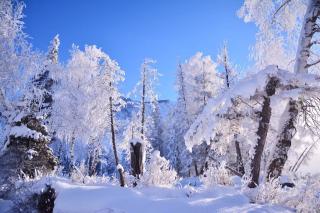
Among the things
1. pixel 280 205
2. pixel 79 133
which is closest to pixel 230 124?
pixel 280 205

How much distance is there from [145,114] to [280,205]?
65.9 ft

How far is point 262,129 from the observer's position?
24.1 feet

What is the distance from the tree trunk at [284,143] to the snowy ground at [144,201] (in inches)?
77.6

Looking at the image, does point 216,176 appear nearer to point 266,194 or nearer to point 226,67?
point 266,194

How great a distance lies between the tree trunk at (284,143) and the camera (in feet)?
24.9

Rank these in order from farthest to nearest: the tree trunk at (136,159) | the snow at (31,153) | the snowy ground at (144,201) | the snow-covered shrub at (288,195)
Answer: the snow at (31,153) < the tree trunk at (136,159) < the snow-covered shrub at (288,195) < the snowy ground at (144,201)

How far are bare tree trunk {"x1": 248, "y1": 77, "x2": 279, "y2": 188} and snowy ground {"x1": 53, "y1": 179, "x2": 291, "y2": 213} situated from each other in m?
1.46

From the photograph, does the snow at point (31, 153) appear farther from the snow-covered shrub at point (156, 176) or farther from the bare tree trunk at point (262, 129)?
the bare tree trunk at point (262, 129)

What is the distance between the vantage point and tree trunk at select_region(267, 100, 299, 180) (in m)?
7.58

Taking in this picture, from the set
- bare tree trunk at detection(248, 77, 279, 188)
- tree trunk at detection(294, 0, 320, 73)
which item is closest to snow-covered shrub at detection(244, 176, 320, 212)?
bare tree trunk at detection(248, 77, 279, 188)

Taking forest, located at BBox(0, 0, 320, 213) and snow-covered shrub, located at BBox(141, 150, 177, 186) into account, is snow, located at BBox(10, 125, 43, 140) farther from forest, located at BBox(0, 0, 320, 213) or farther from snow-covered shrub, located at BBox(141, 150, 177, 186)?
snow-covered shrub, located at BBox(141, 150, 177, 186)

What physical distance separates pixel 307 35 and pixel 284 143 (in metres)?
2.77

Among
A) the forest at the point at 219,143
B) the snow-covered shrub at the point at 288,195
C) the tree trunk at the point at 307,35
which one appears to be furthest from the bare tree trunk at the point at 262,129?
the tree trunk at the point at 307,35

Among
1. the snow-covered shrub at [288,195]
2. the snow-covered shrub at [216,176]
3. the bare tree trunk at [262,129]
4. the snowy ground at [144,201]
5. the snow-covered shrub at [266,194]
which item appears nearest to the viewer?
the snowy ground at [144,201]
